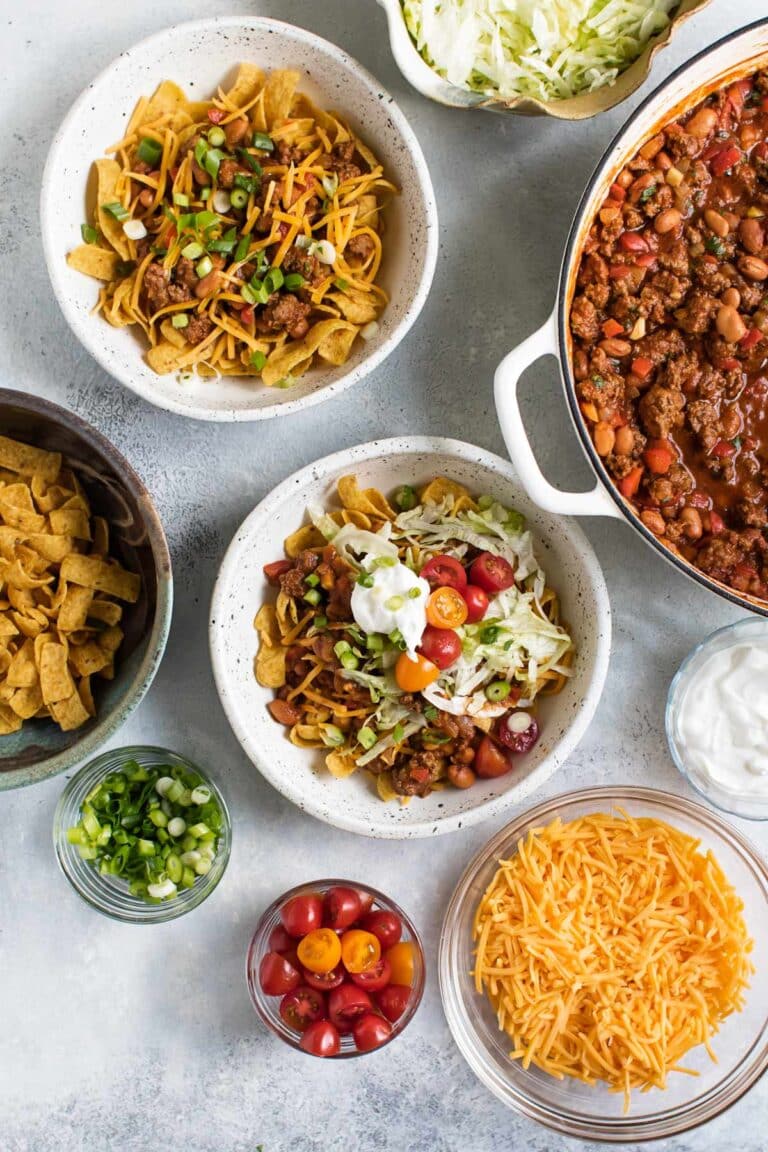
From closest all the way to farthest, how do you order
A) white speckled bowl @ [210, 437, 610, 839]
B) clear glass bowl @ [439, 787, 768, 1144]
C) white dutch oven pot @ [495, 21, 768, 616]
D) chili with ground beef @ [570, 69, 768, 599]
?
1. white dutch oven pot @ [495, 21, 768, 616]
2. chili with ground beef @ [570, 69, 768, 599]
3. white speckled bowl @ [210, 437, 610, 839]
4. clear glass bowl @ [439, 787, 768, 1144]

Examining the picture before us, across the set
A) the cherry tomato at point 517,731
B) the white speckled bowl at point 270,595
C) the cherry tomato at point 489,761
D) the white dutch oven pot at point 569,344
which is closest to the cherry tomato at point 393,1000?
the white speckled bowl at point 270,595

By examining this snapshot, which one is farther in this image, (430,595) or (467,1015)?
(467,1015)

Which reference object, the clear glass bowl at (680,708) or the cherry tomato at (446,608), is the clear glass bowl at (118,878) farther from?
the clear glass bowl at (680,708)

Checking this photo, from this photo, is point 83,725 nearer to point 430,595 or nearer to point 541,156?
point 430,595

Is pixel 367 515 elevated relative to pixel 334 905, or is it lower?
elevated

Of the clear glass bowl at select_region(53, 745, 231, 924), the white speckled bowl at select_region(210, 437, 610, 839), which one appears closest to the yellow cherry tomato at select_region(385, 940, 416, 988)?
the white speckled bowl at select_region(210, 437, 610, 839)

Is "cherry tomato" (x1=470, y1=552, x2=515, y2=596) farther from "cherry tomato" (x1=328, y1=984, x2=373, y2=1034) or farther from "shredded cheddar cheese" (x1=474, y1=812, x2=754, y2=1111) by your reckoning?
"cherry tomato" (x1=328, y1=984, x2=373, y2=1034)

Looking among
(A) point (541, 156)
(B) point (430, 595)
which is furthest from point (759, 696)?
(A) point (541, 156)
